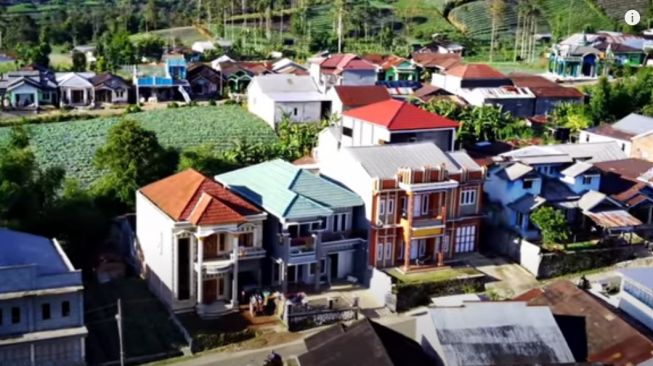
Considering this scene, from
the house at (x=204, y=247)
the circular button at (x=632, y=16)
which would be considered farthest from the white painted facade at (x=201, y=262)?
the circular button at (x=632, y=16)

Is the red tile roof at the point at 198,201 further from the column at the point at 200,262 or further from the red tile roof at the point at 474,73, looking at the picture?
the red tile roof at the point at 474,73

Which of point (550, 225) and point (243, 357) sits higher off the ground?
point (550, 225)

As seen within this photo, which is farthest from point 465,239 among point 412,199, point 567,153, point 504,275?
point 567,153

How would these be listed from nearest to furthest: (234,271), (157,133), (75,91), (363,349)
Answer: (363,349)
(234,271)
(157,133)
(75,91)

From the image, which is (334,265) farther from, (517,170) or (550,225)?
(517,170)

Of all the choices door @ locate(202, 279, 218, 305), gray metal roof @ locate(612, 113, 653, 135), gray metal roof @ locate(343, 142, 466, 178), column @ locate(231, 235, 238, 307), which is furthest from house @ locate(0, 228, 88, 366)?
gray metal roof @ locate(612, 113, 653, 135)
